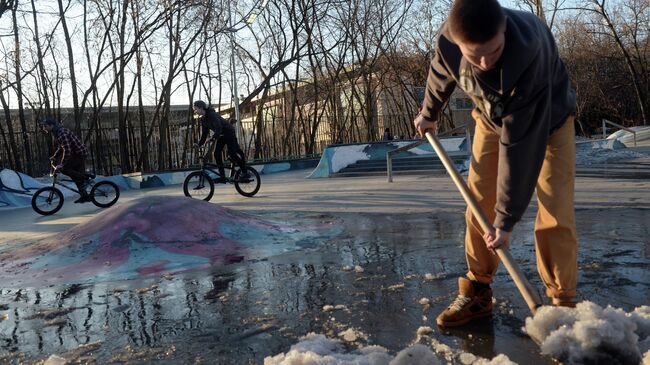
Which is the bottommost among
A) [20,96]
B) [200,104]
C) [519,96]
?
[519,96]

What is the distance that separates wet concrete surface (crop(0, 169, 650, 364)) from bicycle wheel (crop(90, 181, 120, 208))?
6.56 metres

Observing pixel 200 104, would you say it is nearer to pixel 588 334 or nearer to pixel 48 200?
pixel 48 200

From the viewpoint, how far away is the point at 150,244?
5.09 m

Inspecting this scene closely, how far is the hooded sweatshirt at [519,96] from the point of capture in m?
2.20

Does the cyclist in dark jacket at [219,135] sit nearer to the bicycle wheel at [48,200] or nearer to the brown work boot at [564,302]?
the bicycle wheel at [48,200]

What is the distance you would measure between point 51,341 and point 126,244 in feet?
7.31

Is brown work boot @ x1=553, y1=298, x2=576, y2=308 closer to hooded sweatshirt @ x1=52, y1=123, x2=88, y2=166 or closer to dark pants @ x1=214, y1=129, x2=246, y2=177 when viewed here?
dark pants @ x1=214, y1=129, x2=246, y2=177

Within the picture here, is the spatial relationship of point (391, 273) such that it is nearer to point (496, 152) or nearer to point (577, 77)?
point (496, 152)

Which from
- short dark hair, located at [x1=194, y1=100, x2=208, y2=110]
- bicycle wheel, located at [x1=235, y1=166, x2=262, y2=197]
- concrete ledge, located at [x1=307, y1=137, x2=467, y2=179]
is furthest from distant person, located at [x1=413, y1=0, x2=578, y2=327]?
concrete ledge, located at [x1=307, y1=137, x2=467, y2=179]

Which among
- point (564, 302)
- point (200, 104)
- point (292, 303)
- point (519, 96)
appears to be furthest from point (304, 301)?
point (200, 104)

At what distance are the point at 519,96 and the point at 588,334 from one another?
36.4 inches

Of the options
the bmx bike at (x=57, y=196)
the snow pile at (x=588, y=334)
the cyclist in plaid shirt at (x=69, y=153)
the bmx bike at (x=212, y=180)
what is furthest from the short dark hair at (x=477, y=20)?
the bmx bike at (x=57, y=196)

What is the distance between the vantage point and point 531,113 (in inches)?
88.4

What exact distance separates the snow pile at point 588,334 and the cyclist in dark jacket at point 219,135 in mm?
8474
